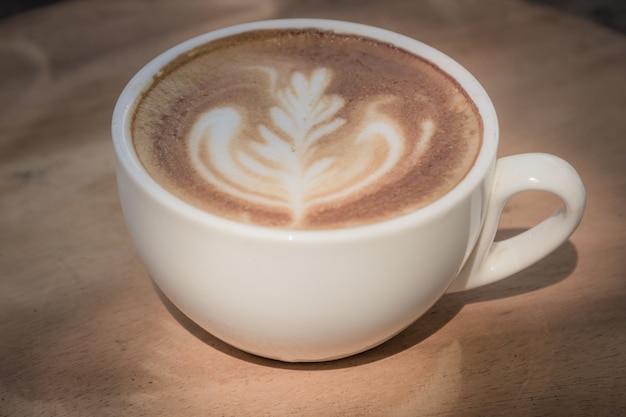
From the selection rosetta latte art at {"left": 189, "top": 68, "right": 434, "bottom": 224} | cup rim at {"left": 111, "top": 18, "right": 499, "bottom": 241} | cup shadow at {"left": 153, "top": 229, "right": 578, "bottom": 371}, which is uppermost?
cup rim at {"left": 111, "top": 18, "right": 499, "bottom": 241}

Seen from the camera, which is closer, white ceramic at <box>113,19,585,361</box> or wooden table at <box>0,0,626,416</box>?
white ceramic at <box>113,19,585,361</box>

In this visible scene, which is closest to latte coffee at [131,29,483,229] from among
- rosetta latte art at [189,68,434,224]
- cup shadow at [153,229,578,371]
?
rosetta latte art at [189,68,434,224]

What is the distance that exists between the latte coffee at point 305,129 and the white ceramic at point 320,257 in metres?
0.03

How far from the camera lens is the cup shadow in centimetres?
96

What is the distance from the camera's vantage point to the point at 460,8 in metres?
1.65

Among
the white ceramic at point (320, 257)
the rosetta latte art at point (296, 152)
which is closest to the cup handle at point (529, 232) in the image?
the white ceramic at point (320, 257)

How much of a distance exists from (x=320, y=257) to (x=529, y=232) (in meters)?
0.35

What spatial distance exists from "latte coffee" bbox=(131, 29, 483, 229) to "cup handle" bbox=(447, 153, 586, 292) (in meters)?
0.06

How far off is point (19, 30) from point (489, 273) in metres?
1.00

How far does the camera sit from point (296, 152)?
94 centimetres

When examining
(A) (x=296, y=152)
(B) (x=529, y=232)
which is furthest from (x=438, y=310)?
(A) (x=296, y=152)

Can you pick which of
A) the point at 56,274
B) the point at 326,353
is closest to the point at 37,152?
the point at 56,274

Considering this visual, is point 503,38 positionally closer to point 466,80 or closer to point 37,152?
point 466,80

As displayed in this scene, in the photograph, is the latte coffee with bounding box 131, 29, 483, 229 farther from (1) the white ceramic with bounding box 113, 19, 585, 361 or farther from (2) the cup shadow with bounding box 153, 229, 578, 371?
(2) the cup shadow with bounding box 153, 229, 578, 371
